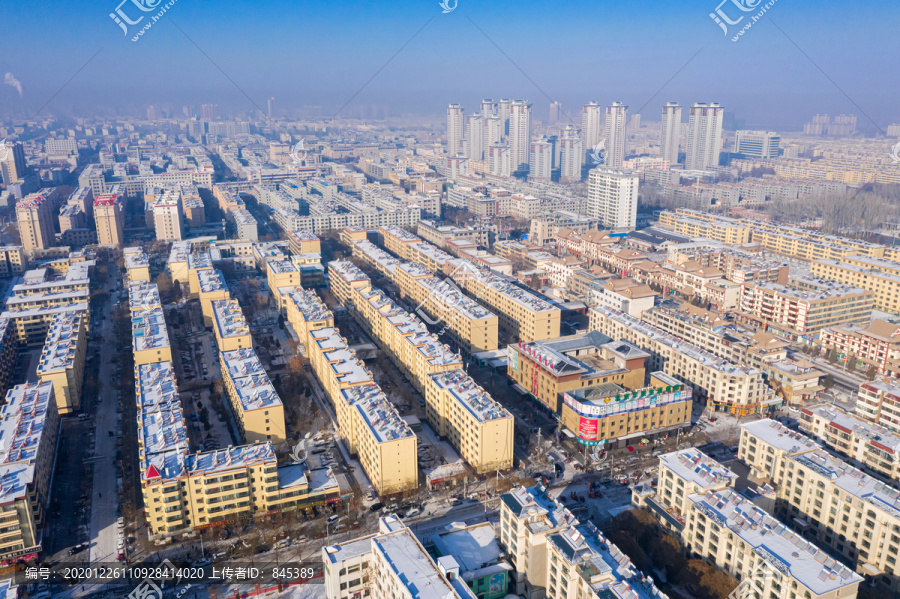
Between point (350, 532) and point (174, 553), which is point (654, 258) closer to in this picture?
point (350, 532)

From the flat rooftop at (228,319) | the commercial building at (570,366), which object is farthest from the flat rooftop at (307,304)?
the commercial building at (570,366)

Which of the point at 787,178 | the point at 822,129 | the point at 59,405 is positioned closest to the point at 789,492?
the point at 59,405

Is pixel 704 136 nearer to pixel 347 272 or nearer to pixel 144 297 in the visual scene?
pixel 347 272

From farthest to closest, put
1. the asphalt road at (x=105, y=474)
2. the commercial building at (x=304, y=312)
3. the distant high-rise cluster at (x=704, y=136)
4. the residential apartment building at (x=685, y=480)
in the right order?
the distant high-rise cluster at (x=704, y=136) → the commercial building at (x=304, y=312) → the asphalt road at (x=105, y=474) → the residential apartment building at (x=685, y=480)

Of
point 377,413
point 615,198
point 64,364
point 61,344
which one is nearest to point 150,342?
point 64,364

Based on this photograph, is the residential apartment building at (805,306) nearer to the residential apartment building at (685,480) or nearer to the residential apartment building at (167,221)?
the residential apartment building at (685,480)

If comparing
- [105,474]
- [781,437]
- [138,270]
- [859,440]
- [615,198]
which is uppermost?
[615,198]

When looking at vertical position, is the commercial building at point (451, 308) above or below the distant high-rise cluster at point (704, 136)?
below
